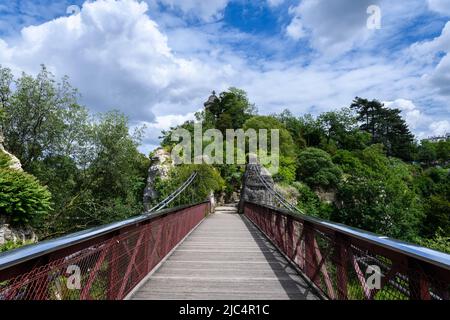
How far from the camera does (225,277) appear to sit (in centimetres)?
406

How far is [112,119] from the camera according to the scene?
18.5 metres

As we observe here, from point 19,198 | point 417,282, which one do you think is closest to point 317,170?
point 19,198

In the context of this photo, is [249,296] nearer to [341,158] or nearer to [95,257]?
[95,257]

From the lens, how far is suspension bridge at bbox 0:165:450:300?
1760mm

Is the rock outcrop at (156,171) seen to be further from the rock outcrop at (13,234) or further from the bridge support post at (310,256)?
the bridge support post at (310,256)

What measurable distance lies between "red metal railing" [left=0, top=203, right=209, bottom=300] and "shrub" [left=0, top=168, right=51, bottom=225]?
20.1 ft

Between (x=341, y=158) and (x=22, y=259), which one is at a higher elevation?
(x=341, y=158)

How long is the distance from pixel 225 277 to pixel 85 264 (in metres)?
2.07

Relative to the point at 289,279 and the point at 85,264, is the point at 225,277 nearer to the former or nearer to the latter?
the point at 289,279

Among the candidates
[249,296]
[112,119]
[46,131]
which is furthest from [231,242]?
[112,119]

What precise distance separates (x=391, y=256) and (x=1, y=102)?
57.1 ft

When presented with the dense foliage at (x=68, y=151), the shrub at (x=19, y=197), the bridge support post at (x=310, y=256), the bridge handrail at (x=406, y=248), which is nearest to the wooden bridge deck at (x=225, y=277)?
the bridge support post at (x=310, y=256)

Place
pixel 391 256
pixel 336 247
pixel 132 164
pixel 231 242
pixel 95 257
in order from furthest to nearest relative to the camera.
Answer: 1. pixel 132 164
2. pixel 231 242
3. pixel 336 247
4. pixel 95 257
5. pixel 391 256

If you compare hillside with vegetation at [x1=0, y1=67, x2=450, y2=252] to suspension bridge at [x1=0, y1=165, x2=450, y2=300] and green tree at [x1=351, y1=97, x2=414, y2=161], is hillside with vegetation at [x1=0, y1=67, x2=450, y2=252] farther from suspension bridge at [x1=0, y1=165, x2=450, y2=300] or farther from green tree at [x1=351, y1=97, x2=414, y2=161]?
green tree at [x1=351, y1=97, x2=414, y2=161]
